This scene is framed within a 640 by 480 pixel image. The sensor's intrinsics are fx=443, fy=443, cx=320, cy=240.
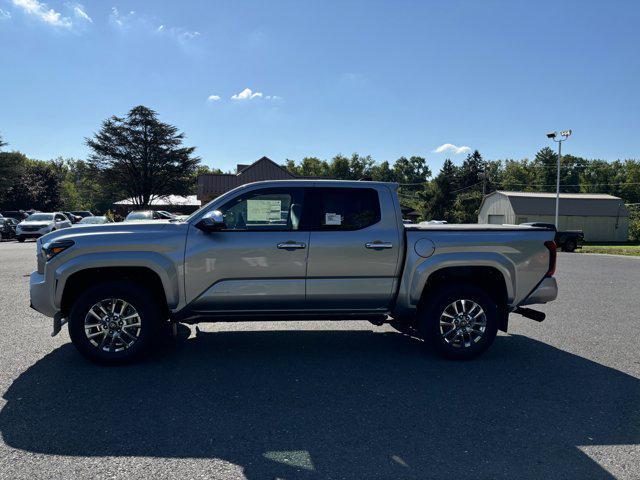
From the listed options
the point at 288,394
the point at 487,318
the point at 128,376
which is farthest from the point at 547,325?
the point at 128,376

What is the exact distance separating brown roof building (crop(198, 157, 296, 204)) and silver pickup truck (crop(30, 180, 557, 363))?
4408cm

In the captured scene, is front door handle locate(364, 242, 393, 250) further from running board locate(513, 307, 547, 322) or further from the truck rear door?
Answer: running board locate(513, 307, 547, 322)

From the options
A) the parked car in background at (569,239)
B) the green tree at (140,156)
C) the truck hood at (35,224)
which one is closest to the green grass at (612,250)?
the parked car in background at (569,239)

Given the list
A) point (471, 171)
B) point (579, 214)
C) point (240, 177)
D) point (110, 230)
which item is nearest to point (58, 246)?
point (110, 230)

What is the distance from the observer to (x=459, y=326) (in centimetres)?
510

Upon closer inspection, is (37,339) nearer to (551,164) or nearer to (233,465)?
(233,465)

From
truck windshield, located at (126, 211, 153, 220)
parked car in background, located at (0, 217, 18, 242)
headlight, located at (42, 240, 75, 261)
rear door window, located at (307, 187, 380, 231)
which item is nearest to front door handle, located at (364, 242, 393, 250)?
rear door window, located at (307, 187, 380, 231)

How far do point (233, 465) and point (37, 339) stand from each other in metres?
4.24

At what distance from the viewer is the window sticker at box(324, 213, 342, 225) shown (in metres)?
4.99

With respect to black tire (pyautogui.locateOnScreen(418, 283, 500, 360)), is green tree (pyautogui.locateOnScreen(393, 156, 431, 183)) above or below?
above

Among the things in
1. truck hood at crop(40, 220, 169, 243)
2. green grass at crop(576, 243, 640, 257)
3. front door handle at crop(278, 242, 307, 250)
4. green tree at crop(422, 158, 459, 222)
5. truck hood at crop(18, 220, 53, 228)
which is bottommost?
green grass at crop(576, 243, 640, 257)

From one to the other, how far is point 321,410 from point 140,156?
202 feet

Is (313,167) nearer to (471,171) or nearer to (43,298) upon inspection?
(471,171)

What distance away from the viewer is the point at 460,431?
136 inches
